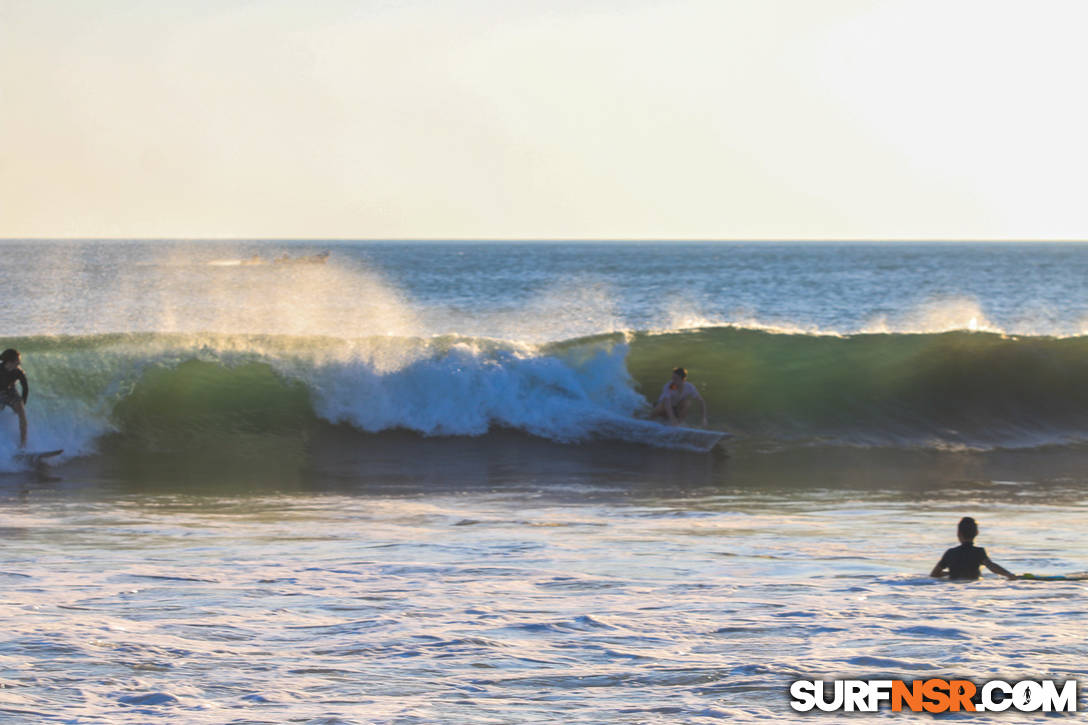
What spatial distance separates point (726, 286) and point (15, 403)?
61264mm

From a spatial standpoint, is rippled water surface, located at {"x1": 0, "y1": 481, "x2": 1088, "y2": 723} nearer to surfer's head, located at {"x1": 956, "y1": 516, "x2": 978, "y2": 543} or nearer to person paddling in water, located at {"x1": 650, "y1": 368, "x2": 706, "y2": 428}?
surfer's head, located at {"x1": 956, "y1": 516, "x2": 978, "y2": 543}

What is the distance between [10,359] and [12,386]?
1.10ft

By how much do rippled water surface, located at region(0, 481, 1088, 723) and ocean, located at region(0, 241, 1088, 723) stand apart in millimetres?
29

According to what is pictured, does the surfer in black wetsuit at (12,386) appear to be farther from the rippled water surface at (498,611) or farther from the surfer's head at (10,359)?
the rippled water surface at (498,611)

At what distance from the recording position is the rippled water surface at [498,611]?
6.07 meters

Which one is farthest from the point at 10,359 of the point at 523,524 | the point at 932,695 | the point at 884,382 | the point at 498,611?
the point at 884,382

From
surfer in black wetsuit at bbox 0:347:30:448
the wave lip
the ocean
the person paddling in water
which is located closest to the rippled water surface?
the ocean

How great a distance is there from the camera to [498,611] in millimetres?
7656

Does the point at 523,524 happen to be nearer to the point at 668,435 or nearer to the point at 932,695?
the point at 932,695

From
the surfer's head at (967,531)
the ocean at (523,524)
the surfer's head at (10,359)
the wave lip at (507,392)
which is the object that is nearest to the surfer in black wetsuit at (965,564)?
the surfer's head at (967,531)

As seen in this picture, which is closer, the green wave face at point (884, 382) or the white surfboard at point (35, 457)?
the white surfboard at point (35, 457)

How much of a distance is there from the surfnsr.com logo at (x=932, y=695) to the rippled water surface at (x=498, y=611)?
0.13 metres

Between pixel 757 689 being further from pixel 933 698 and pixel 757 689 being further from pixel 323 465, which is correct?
pixel 323 465

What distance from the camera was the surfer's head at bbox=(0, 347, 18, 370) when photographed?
15438 mm
